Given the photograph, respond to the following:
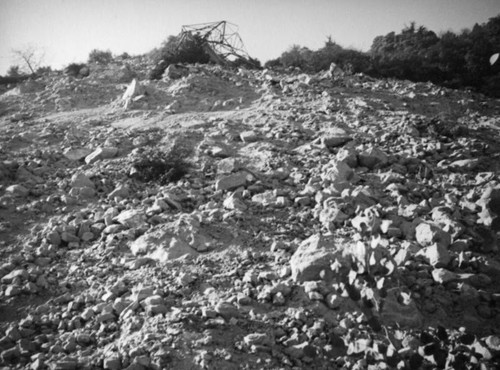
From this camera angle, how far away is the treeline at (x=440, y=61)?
35.2 feet

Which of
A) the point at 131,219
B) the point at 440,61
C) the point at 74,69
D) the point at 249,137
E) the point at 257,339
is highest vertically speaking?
the point at 74,69

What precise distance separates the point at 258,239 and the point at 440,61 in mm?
10965

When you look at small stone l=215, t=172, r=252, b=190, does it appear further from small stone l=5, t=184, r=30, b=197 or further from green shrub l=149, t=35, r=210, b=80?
green shrub l=149, t=35, r=210, b=80

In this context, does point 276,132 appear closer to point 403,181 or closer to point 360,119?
point 360,119

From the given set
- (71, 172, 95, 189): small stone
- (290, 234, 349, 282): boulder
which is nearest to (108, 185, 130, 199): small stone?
(71, 172, 95, 189): small stone

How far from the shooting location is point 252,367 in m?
2.56

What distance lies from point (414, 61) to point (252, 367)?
12240mm

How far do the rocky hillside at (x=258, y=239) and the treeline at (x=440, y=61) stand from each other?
3308 millimetres

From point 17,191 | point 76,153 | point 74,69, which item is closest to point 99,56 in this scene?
point 74,69

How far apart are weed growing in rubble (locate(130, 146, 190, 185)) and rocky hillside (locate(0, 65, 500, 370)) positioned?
3 cm

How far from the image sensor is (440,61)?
11461 millimetres

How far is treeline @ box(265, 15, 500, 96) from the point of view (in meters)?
10.7

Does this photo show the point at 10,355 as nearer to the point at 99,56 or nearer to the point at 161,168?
the point at 161,168

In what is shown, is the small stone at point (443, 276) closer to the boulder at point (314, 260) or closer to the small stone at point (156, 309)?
the boulder at point (314, 260)
